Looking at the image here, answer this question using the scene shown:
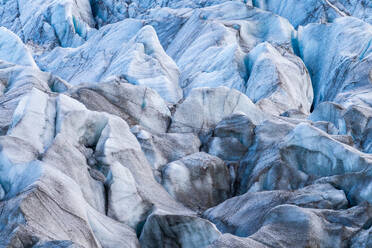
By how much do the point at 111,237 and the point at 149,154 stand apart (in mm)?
3859

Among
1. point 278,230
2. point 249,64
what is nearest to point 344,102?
point 249,64

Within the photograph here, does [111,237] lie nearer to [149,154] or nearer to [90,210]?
[90,210]

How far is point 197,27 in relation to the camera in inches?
1086

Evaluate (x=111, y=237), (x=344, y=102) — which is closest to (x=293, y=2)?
(x=344, y=102)

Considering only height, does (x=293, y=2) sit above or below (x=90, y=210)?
below

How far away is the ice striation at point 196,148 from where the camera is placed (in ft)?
28.5

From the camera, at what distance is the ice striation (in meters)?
8.70

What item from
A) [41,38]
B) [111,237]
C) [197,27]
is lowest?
[41,38]

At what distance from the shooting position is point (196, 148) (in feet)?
46.9

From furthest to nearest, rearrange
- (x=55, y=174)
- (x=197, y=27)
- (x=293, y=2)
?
(x=293, y=2) → (x=197, y=27) → (x=55, y=174)

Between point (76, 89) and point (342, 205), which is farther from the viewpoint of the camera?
point (76, 89)

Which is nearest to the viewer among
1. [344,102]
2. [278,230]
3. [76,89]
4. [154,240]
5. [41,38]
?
[278,230]

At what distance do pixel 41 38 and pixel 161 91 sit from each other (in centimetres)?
2169

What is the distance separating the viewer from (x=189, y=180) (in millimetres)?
12570
